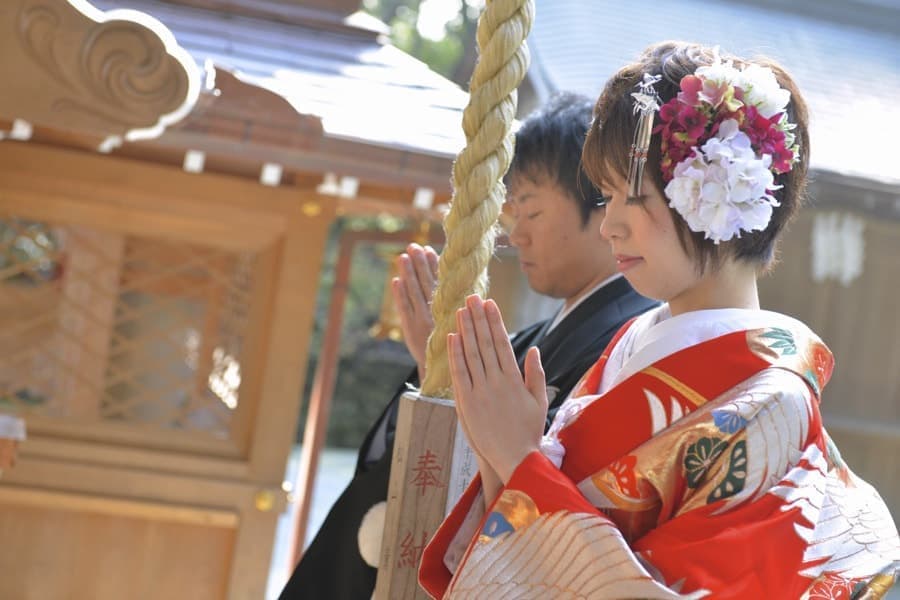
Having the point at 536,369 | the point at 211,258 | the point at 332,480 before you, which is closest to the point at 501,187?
the point at 536,369

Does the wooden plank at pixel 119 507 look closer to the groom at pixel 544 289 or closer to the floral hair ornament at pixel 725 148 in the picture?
the groom at pixel 544 289

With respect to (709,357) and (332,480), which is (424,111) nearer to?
(709,357)

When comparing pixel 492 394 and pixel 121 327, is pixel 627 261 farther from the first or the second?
pixel 121 327

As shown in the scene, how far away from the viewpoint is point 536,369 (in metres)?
1.68

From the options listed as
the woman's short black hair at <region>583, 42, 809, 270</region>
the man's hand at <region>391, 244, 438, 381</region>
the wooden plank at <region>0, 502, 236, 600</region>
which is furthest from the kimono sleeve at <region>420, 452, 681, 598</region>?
the wooden plank at <region>0, 502, 236, 600</region>

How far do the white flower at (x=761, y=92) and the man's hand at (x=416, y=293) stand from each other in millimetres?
842

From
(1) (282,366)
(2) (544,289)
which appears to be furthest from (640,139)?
(1) (282,366)

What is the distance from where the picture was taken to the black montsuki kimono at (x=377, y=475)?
233 centimetres

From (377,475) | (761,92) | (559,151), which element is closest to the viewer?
(761,92)

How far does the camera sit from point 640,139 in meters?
1.67

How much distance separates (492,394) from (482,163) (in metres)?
0.35

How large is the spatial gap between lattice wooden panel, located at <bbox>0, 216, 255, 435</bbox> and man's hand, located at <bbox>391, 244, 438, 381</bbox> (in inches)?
87.4

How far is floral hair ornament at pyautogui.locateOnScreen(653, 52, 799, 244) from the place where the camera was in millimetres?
1614

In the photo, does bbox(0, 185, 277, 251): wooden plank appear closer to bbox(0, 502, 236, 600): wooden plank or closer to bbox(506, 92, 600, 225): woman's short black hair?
bbox(0, 502, 236, 600): wooden plank
